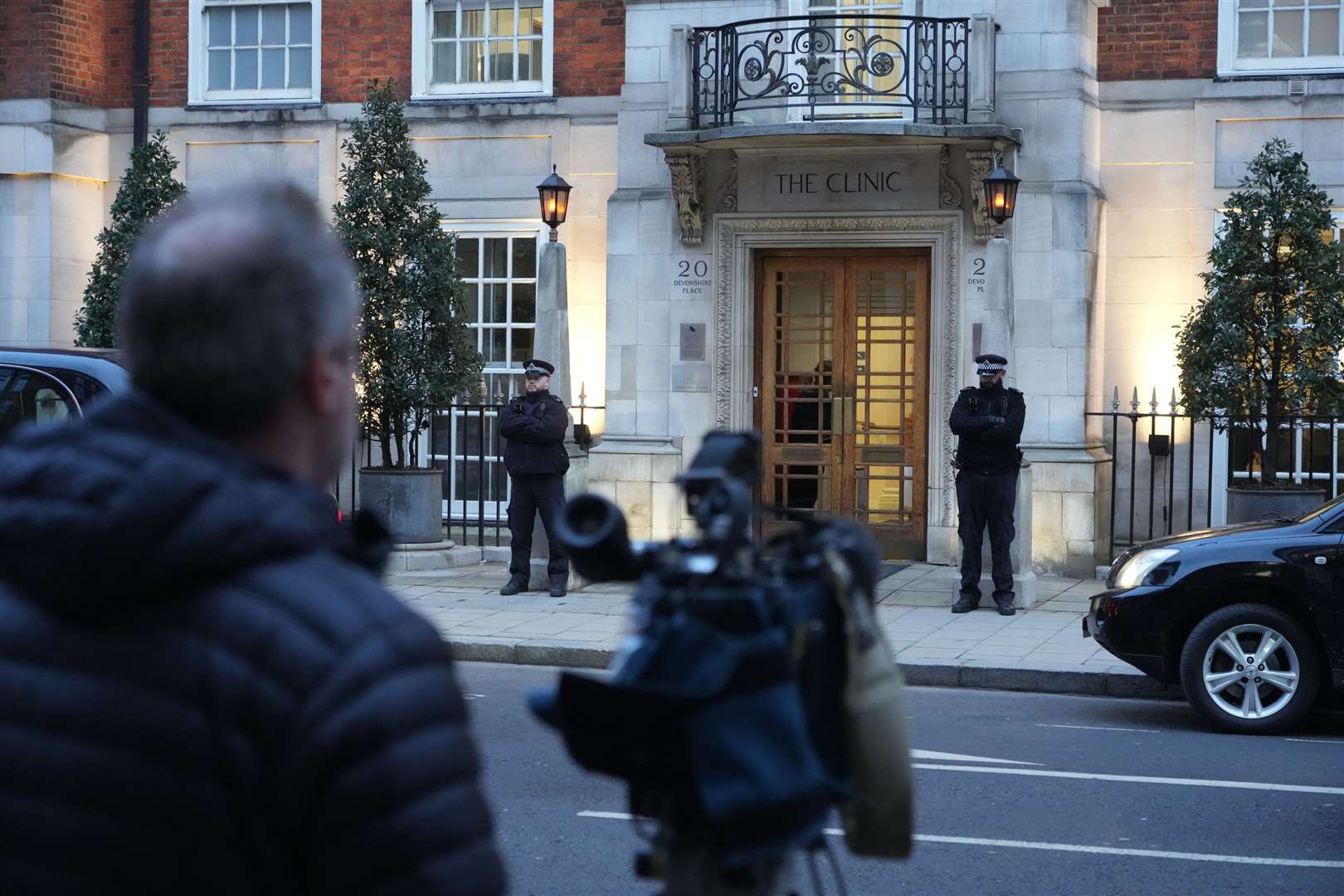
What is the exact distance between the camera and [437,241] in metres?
15.8

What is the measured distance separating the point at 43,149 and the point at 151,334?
1825cm

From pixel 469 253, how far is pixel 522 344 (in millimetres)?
1091

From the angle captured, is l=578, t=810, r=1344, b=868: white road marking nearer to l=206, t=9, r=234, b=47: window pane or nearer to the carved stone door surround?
the carved stone door surround

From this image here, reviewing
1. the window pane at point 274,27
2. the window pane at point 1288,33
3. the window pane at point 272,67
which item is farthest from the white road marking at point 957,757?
the window pane at point 274,27

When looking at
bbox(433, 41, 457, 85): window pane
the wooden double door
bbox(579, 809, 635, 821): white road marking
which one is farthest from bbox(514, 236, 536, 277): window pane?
bbox(579, 809, 635, 821): white road marking

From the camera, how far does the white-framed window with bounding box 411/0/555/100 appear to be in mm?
18109

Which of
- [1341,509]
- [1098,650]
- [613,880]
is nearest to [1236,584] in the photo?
[1341,509]

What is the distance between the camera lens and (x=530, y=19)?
59.5ft

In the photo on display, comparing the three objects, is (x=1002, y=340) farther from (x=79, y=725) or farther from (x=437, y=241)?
(x=79, y=725)

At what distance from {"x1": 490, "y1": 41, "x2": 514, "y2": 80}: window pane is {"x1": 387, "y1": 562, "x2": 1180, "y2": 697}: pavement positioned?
529 centimetres

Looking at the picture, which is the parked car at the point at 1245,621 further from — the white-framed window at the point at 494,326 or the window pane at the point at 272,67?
the window pane at the point at 272,67

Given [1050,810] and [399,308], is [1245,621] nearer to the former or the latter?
[1050,810]

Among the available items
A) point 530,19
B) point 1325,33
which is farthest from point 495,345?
point 1325,33

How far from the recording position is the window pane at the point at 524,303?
59.5ft
